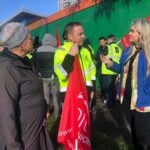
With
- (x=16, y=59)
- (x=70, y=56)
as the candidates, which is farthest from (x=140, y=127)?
(x=16, y=59)

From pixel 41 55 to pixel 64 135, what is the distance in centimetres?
454

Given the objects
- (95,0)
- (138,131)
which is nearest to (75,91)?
(138,131)

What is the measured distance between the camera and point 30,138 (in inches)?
151

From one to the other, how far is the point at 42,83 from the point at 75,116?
1454 millimetres

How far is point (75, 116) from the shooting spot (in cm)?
540

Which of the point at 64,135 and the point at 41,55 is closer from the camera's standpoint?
the point at 64,135

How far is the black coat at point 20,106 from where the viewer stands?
3562mm

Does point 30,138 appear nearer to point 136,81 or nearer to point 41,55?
point 136,81

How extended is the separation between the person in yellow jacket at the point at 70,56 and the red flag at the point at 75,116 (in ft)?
0.45

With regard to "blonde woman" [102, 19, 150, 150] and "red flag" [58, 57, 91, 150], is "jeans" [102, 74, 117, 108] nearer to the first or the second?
"red flag" [58, 57, 91, 150]

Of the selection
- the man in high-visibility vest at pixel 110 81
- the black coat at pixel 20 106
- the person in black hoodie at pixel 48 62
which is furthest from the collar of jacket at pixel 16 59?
the man in high-visibility vest at pixel 110 81

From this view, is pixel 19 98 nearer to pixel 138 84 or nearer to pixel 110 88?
pixel 138 84

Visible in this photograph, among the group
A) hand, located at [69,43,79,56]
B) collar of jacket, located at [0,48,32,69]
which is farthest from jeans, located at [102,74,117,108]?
collar of jacket, located at [0,48,32,69]

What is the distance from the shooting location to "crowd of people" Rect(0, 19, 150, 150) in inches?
142
